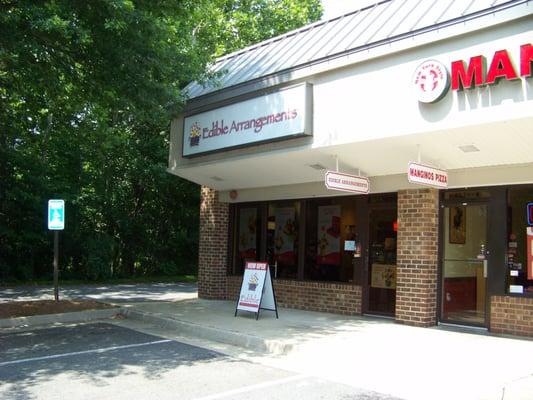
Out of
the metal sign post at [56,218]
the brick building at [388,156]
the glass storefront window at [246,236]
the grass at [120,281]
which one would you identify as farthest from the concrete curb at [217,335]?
the grass at [120,281]

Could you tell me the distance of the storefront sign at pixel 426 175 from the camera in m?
8.62

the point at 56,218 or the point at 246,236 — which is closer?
the point at 56,218

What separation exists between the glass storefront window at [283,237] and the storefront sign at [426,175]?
14.6 feet

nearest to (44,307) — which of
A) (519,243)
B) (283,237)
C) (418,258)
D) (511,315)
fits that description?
(283,237)

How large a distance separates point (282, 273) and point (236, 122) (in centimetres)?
415

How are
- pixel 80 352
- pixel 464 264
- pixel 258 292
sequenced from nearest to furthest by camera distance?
1. pixel 80 352
2. pixel 464 264
3. pixel 258 292

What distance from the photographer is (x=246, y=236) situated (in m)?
14.7

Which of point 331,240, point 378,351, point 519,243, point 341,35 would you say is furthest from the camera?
point 331,240

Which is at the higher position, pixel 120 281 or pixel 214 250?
pixel 214 250

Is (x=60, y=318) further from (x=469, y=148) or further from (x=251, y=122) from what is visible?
(x=469, y=148)

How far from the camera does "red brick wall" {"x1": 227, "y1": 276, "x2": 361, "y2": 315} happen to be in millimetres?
11914

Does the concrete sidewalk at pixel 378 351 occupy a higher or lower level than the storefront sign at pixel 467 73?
lower

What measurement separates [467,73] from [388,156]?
7.78 ft

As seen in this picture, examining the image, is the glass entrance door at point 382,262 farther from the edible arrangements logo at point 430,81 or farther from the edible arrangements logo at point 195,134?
the edible arrangements logo at point 195,134
